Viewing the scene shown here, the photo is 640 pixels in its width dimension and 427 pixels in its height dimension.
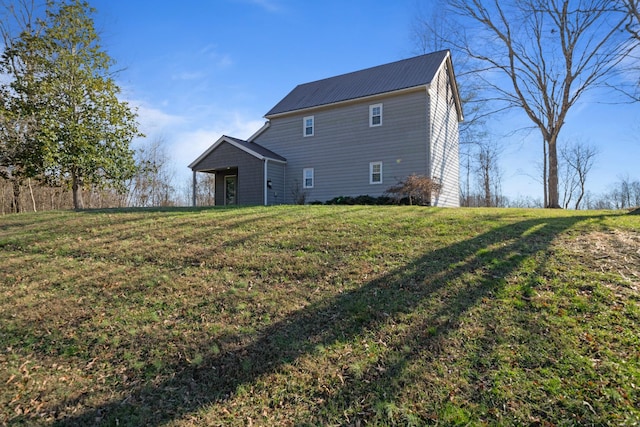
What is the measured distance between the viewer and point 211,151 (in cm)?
1828

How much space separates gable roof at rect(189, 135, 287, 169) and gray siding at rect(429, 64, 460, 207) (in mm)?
7591

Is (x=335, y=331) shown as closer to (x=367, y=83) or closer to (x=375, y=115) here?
(x=375, y=115)

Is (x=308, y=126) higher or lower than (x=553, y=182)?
higher

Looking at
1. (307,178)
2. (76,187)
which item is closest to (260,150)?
(307,178)

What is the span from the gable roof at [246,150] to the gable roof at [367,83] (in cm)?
218

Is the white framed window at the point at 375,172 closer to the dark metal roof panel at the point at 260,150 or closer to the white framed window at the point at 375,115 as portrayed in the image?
the white framed window at the point at 375,115

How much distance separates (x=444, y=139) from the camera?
55.7 feet

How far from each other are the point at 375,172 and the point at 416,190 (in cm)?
269

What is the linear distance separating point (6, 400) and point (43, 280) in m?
3.41

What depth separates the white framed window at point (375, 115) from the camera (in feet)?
52.7

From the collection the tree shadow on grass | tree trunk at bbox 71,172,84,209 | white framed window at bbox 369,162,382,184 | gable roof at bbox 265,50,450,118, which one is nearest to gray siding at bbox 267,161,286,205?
gable roof at bbox 265,50,450,118

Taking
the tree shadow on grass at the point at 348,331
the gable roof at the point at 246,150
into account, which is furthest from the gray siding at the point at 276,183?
the tree shadow on grass at the point at 348,331

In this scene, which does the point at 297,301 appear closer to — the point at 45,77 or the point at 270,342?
the point at 270,342

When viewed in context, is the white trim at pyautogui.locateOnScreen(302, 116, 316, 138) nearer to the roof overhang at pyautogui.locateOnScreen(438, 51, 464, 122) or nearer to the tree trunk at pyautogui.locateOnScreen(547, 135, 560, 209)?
the roof overhang at pyautogui.locateOnScreen(438, 51, 464, 122)
